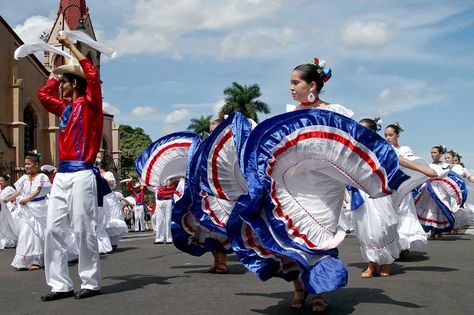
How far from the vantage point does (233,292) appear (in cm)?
625

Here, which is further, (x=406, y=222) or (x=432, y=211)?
(x=432, y=211)

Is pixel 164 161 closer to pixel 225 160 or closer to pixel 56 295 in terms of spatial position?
pixel 225 160

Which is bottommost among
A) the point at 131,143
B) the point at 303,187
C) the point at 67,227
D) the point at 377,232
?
the point at 377,232

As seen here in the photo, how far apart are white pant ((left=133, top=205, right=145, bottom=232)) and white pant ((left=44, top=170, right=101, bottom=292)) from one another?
1804cm

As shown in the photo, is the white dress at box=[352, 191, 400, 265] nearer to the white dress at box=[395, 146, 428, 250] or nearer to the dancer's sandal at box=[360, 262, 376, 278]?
the dancer's sandal at box=[360, 262, 376, 278]

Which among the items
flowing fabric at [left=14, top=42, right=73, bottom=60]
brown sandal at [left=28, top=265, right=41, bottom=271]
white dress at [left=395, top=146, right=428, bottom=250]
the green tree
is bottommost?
brown sandal at [left=28, top=265, right=41, bottom=271]

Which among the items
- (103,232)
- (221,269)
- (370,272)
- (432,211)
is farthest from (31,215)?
(432,211)

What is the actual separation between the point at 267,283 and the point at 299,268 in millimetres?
2003

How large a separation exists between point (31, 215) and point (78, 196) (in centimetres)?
441

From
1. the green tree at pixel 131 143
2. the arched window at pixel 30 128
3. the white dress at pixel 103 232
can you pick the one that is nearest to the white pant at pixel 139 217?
the white dress at pixel 103 232

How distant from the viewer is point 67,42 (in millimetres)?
6371

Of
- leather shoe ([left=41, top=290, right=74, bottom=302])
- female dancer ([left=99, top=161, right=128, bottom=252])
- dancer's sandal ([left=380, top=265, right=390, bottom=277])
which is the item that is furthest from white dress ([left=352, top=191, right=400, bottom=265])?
female dancer ([left=99, top=161, right=128, bottom=252])

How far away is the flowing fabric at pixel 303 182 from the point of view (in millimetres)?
4781

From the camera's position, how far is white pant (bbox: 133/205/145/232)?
2446 cm
